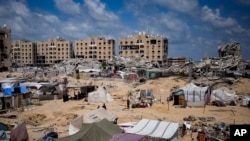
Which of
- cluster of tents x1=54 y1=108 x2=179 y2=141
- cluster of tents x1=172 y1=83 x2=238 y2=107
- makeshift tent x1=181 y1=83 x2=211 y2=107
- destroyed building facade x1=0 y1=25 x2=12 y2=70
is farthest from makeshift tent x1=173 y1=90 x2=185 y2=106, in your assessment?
destroyed building facade x1=0 y1=25 x2=12 y2=70

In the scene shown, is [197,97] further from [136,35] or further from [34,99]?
[136,35]

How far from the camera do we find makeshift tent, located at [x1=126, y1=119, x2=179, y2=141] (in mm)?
11962

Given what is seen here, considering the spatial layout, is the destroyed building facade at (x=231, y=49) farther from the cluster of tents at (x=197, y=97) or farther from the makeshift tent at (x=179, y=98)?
the makeshift tent at (x=179, y=98)

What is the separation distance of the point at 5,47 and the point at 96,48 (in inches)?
1485

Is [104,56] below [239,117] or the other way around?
the other way around

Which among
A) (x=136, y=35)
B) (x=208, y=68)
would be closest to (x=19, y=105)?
(x=208, y=68)

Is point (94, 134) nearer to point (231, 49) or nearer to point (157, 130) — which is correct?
point (157, 130)

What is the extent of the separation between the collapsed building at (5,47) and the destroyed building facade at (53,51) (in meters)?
33.8

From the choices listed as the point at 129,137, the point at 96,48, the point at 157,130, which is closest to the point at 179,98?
the point at 157,130

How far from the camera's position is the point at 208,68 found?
60062 millimetres

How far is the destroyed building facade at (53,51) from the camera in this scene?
110875 mm

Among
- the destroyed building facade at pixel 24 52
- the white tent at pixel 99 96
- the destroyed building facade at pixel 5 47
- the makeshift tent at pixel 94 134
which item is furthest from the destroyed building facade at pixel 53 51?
the makeshift tent at pixel 94 134

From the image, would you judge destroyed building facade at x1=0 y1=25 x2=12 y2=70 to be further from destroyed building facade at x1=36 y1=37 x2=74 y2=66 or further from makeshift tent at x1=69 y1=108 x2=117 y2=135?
makeshift tent at x1=69 y1=108 x2=117 y2=135

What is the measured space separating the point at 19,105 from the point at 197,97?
1998 centimetres
